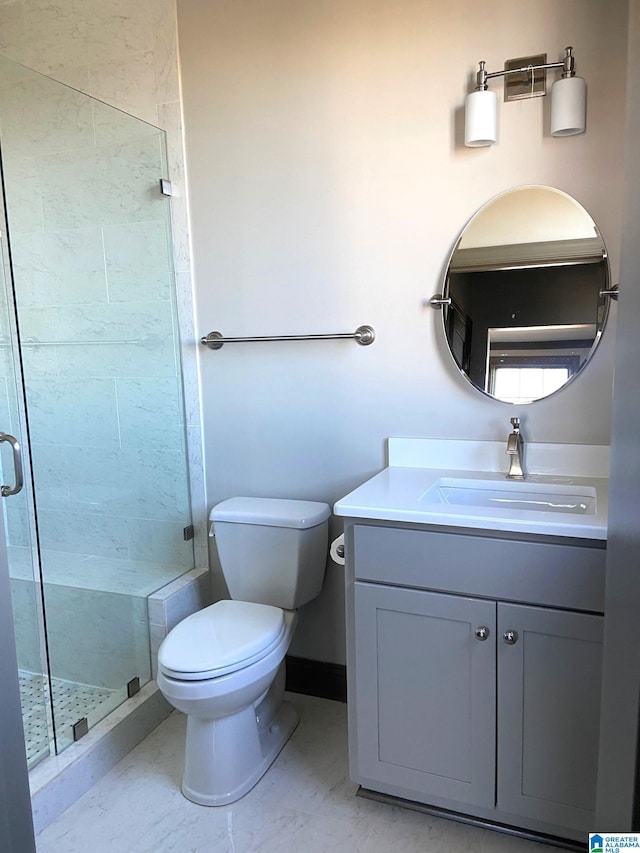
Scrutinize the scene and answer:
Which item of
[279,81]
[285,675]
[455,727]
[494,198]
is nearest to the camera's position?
[455,727]

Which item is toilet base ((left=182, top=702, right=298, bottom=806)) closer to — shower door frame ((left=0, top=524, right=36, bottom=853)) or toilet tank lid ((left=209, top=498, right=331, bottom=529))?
toilet tank lid ((left=209, top=498, right=331, bottom=529))

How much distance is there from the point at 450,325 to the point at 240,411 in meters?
0.85

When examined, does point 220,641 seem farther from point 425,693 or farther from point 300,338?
point 300,338

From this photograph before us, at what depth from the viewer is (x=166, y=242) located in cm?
240

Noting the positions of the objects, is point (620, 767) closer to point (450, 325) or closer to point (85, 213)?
point (450, 325)

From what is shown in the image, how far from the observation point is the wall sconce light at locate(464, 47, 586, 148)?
5.77 feet

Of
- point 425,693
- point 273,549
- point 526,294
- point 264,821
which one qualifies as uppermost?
point 526,294

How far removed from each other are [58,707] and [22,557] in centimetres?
50

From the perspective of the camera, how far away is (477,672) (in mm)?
1618

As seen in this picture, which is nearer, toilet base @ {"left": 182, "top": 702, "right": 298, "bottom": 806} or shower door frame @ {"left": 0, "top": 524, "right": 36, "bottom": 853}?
shower door frame @ {"left": 0, "top": 524, "right": 36, "bottom": 853}

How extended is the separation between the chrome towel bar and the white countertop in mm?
456

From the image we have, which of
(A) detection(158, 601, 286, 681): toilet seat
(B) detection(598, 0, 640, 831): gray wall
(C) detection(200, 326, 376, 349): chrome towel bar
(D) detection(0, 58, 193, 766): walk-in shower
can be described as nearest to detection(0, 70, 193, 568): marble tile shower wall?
(D) detection(0, 58, 193, 766): walk-in shower

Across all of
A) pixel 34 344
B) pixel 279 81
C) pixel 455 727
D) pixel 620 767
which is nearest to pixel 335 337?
pixel 279 81
